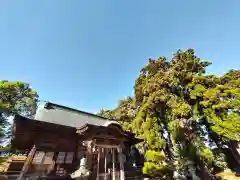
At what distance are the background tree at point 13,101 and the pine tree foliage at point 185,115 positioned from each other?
22987mm

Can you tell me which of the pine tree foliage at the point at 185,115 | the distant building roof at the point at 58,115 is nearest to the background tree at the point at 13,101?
the distant building roof at the point at 58,115

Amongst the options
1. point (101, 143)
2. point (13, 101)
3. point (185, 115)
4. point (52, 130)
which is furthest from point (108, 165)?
point (13, 101)

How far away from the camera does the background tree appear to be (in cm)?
2535

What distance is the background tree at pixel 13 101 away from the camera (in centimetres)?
2535

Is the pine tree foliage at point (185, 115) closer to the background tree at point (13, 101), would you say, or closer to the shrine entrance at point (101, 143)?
the shrine entrance at point (101, 143)

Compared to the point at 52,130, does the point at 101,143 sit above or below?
below

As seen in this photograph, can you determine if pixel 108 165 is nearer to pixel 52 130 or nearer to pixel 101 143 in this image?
pixel 101 143

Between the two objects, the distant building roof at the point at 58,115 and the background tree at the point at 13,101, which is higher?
the background tree at the point at 13,101

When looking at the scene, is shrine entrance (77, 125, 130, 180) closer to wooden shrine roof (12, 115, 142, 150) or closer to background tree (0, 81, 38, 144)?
wooden shrine roof (12, 115, 142, 150)

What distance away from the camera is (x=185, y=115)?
1462 cm

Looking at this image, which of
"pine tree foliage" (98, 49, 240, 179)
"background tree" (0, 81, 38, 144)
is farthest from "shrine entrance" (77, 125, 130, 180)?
"background tree" (0, 81, 38, 144)

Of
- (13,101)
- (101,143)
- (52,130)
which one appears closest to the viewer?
(52,130)

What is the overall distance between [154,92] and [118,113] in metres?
8.27

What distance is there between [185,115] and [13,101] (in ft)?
102
